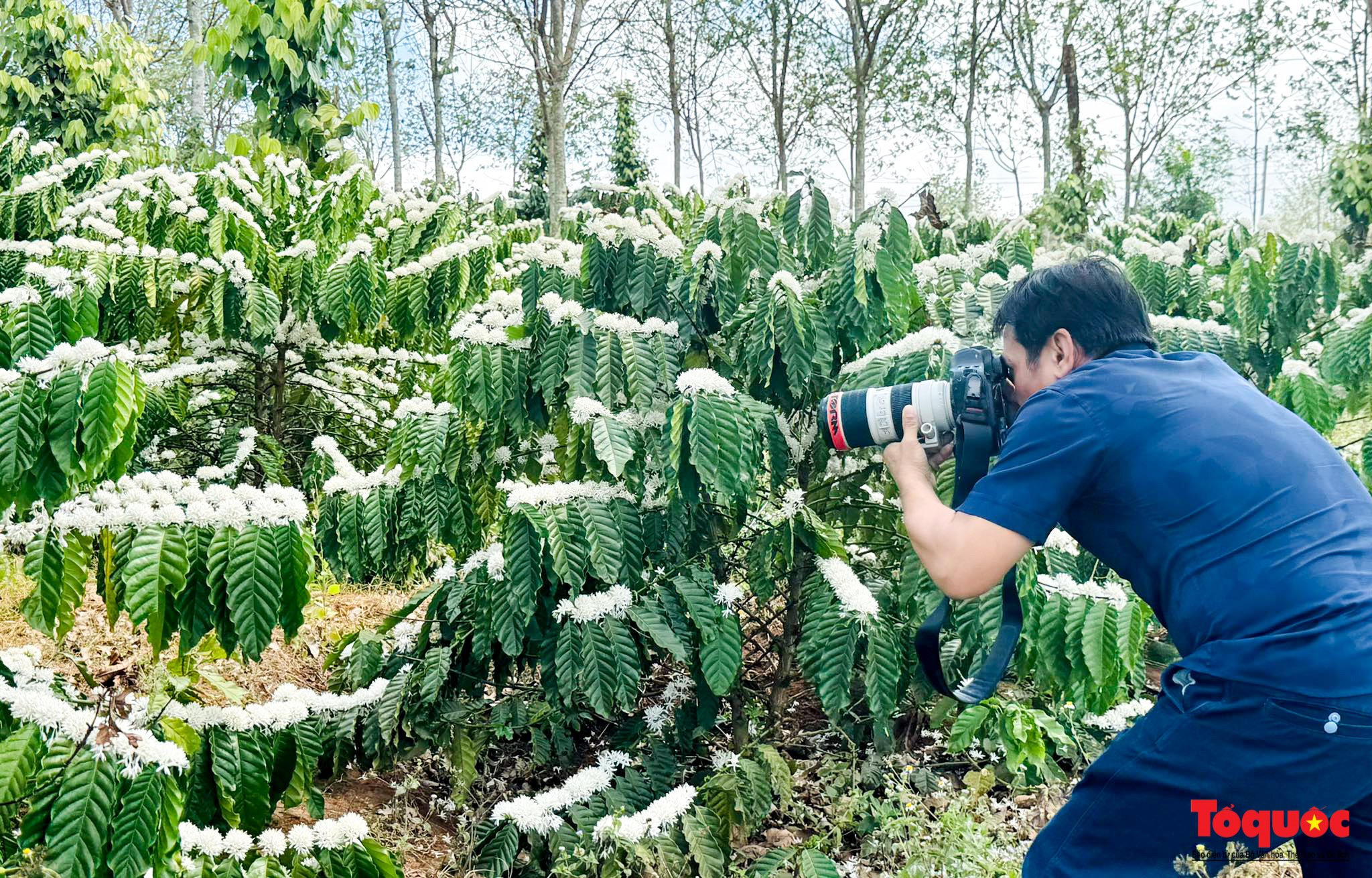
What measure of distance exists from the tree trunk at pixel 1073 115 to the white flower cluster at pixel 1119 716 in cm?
1003

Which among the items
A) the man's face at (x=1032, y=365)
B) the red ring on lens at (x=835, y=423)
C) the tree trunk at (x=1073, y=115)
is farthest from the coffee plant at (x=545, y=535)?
the tree trunk at (x=1073, y=115)

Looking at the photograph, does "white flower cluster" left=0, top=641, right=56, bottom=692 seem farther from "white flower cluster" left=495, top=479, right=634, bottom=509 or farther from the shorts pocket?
the shorts pocket

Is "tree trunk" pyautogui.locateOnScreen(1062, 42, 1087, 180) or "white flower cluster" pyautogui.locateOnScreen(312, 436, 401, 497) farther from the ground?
"tree trunk" pyautogui.locateOnScreen(1062, 42, 1087, 180)

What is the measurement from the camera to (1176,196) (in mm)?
21703

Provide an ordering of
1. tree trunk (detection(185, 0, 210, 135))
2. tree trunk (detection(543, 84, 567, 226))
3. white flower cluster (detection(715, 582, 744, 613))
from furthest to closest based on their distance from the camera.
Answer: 1. tree trunk (detection(185, 0, 210, 135))
2. tree trunk (detection(543, 84, 567, 226))
3. white flower cluster (detection(715, 582, 744, 613))

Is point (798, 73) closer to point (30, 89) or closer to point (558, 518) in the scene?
point (30, 89)

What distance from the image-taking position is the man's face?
2014mm

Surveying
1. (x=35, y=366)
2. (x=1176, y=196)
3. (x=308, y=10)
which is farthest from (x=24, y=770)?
(x=1176, y=196)

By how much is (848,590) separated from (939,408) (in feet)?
2.66

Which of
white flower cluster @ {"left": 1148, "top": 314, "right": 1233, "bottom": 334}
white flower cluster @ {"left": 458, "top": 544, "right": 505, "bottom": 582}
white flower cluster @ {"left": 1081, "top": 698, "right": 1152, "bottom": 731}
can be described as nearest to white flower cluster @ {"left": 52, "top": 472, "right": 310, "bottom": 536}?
white flower cluster @ {"left": 458, "top": 544, "right": 505, "bottom": 582}

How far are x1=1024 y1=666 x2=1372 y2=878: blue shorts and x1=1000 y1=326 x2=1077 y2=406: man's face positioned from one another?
1.96 ft

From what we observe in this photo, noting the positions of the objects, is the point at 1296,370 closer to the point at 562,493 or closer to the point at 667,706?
the point at 667,706

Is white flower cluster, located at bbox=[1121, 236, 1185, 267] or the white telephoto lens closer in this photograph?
the white telephoto lens

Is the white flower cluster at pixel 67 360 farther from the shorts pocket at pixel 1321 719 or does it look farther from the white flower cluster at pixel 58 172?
the white flower cluster at pixel 58 172
